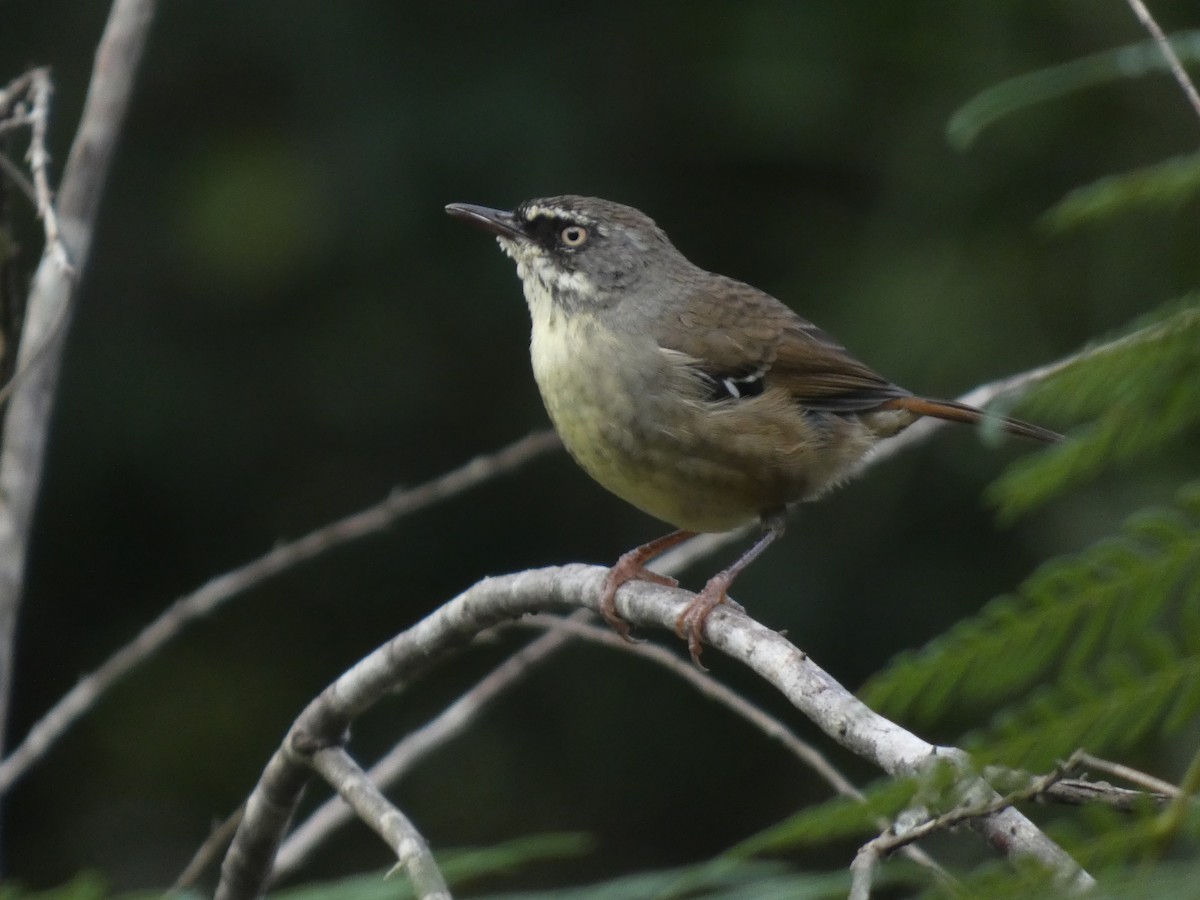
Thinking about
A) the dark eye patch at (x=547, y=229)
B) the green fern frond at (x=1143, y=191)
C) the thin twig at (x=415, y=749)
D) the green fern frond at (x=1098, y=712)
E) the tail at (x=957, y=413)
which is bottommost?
the thin twig at (x=415, y=749)

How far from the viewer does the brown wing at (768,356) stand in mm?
4426

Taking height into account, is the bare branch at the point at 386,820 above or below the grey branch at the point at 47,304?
below

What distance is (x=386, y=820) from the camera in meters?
2.55

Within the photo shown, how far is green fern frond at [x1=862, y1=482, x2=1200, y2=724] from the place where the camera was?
4.23 feet

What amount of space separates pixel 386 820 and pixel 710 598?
0.87 metres

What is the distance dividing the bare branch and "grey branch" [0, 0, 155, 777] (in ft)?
2.42

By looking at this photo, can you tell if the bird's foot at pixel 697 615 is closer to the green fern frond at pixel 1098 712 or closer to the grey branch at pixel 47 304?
the grey branch at pixel 47 304

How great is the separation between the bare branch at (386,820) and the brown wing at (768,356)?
180 centimetres

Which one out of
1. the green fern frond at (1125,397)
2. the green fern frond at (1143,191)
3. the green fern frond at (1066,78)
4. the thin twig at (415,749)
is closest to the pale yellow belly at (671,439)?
the thin twig at (415,749)

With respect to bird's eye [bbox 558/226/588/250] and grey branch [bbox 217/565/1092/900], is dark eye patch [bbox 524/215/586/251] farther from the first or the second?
grey branch [bbox 217/565/1092/900]

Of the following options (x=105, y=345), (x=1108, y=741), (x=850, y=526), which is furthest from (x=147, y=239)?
(x=1108, y=741)

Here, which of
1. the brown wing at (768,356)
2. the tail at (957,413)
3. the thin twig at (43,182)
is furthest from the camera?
the brown wing at (768,356)

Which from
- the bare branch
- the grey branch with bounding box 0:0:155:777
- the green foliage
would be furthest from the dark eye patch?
the green foliage

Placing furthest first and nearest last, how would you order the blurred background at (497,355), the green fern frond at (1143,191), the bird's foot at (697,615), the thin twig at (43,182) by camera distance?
the blurred background at (497,355), the bird's foot at (697,615), the thin twig at (43,182), the green fern frond at (1143,191)
